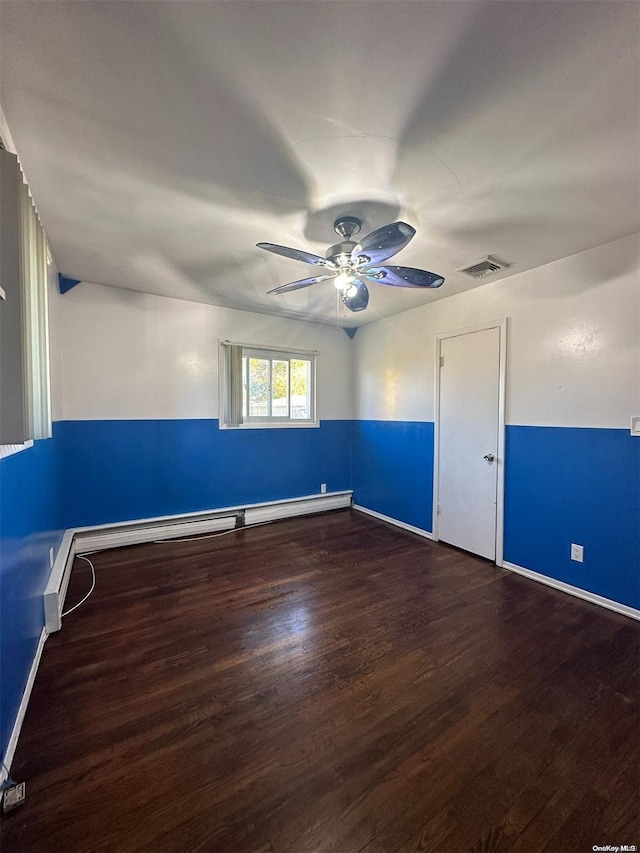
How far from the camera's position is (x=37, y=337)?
1.64 meters

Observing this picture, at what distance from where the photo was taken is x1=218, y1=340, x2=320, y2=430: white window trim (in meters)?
3.74

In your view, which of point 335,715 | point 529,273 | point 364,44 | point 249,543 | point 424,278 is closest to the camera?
point 364,44

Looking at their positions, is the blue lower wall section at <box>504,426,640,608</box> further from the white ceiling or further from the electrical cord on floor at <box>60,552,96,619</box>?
the electrical cord on floor at <box>60,552,96,619</box>

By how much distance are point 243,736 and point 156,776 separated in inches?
12.4

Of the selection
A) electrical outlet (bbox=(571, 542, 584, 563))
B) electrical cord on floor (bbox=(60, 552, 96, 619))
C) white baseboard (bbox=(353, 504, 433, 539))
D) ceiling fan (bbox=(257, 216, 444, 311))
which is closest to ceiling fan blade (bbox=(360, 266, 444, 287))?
ceiling fan (bbox=(257, 216, 444, 311))

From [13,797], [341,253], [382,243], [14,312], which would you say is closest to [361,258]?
[341,253]

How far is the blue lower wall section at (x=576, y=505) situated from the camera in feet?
7.30

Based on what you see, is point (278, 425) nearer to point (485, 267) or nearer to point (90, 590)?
point (90, 590)

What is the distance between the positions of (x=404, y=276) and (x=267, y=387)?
7.71 feet

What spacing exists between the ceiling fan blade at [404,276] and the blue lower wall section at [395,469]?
1.73 metres

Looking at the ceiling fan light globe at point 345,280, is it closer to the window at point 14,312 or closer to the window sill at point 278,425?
the window at point 14,312

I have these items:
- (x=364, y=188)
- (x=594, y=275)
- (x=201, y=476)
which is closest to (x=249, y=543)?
(x=201, y=476)

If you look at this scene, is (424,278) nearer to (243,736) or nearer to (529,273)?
(529,273)

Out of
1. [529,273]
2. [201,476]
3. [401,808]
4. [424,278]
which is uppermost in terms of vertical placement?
[529,273]
